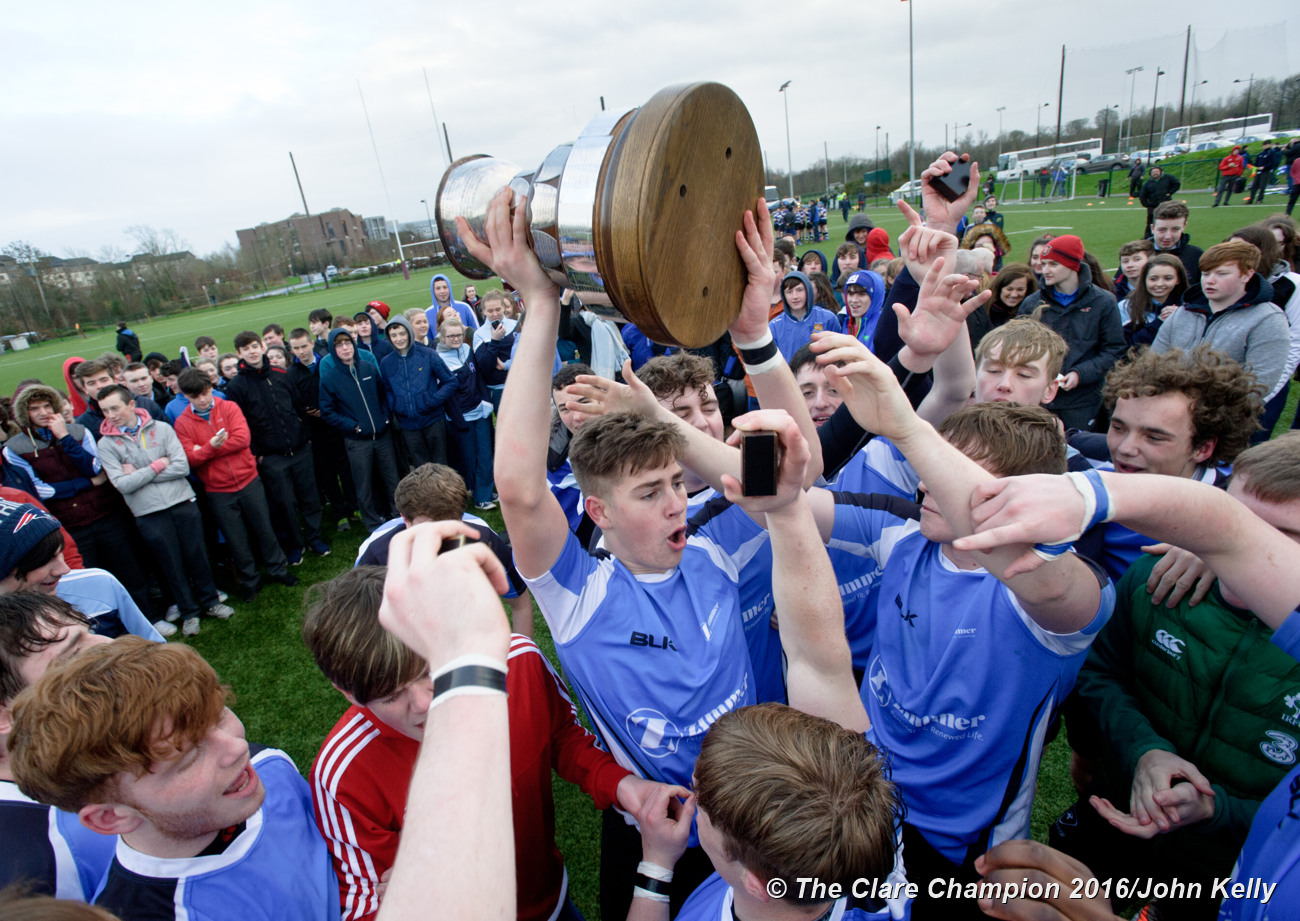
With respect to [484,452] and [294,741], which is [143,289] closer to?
[484,452]

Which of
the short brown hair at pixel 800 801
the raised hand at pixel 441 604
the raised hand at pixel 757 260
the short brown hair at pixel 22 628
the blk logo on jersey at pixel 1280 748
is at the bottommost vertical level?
the blk logo on jersey at pixel 1280 748

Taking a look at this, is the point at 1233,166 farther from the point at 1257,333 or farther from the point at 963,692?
the point at 963,692

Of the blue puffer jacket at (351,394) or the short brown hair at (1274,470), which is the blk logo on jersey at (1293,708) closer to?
the short brown hair at (1274,470)

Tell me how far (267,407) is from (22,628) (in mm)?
4783

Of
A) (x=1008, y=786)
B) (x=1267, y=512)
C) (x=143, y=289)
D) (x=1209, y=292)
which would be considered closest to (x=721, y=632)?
(x=1008, y=786)

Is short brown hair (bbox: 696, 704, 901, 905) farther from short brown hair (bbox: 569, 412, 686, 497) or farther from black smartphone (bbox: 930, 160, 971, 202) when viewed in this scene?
black smartphone (bbox: 930, 160, 971, 202)

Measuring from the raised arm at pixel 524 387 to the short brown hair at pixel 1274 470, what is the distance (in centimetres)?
182

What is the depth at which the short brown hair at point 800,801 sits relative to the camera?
118 centimetres

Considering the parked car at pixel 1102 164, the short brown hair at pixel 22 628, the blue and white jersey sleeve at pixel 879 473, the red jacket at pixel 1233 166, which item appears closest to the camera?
the short brown hair at pixel 22 628

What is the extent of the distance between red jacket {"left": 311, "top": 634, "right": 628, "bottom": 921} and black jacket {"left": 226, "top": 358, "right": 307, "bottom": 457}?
5.38 meters

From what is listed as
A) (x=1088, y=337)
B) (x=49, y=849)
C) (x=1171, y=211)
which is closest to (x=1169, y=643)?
(x=49, y=849)

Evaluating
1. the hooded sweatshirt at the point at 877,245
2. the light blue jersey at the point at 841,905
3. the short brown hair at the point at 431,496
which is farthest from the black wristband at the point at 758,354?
the hooded sweatshirt at the point at 877,245

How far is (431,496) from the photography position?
3.32m

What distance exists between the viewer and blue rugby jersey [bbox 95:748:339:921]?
1.37 m
